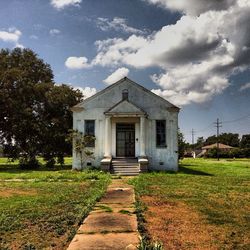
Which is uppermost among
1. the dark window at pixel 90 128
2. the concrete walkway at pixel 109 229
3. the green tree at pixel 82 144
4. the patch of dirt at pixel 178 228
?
the dark window at pixel 90 128

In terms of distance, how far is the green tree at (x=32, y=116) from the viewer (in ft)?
98.5

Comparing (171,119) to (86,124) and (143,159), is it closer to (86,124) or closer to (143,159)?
(143,159)

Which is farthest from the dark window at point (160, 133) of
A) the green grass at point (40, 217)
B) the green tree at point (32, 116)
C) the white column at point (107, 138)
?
the green grass at point (40, 217)

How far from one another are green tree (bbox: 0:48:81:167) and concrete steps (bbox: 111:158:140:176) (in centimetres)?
835

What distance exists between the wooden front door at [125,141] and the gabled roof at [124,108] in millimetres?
1489

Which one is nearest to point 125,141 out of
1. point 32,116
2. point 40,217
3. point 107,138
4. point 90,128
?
point 107,138

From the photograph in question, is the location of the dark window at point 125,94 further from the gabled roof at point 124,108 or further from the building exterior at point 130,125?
the gabled roof at point 124,108

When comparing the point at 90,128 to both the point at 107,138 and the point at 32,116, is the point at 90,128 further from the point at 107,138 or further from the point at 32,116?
the point at 32,116

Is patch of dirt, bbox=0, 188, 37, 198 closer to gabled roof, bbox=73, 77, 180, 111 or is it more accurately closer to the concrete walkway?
the concrete walkway

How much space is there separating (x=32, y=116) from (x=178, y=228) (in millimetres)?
25480

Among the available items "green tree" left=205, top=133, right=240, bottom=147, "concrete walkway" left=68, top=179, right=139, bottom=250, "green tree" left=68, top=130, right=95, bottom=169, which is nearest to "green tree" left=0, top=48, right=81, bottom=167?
"green tree" left=68, top=130, right=95, bottom=169

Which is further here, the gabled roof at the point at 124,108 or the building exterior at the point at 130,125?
the building exterior at the point at 130,125

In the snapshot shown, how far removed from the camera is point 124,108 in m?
24.7

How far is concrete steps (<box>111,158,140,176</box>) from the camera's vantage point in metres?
22.7
